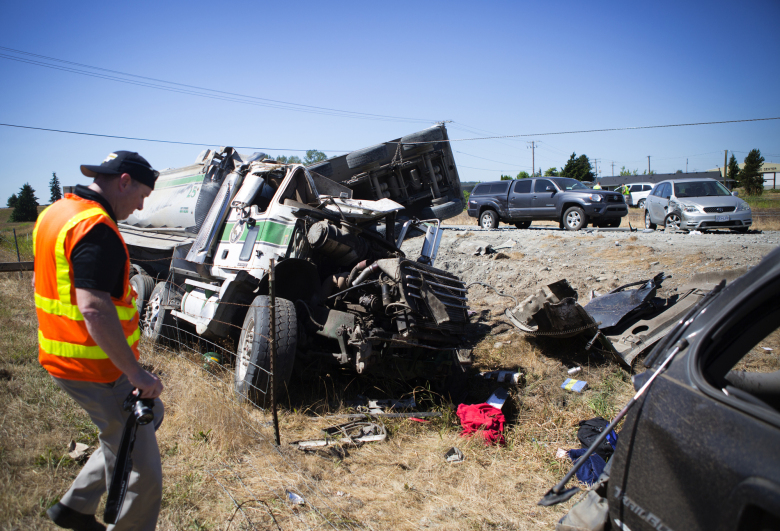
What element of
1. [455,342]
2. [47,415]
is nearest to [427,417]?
[455,342]

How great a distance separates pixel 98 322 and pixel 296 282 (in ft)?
11.7

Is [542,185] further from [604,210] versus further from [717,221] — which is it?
[717,221]

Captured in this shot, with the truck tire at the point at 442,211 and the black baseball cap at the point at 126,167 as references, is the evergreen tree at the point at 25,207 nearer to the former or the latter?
the truck tire at the point at 442,211

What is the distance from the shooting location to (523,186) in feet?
49.4

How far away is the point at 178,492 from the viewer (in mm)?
3088

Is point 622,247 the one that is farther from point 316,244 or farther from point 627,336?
point 316,244

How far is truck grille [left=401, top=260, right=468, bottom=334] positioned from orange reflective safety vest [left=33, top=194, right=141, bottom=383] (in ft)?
9.18

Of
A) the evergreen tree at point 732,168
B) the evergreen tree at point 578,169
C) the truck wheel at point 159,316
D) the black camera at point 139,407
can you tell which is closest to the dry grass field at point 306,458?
the truck wheel at point 159,316

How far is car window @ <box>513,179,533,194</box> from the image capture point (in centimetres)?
1487

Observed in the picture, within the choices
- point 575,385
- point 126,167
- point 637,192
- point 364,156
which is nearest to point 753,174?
point 637,192

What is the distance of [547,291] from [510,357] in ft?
3.46

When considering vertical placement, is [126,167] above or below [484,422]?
above

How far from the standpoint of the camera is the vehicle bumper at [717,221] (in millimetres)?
11469

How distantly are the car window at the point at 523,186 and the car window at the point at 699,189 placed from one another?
400 centimetres
